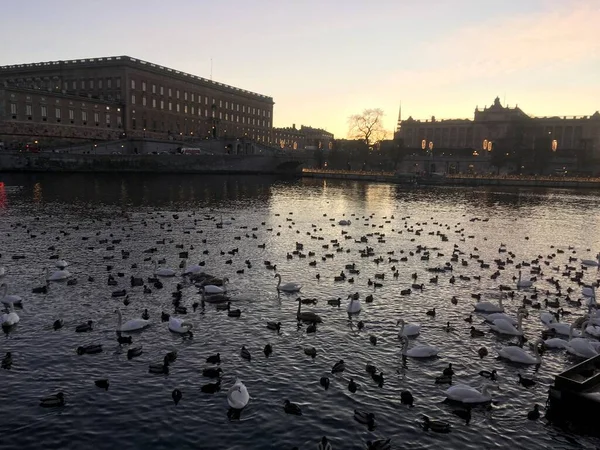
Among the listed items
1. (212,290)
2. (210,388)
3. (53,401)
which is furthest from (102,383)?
(212,290)

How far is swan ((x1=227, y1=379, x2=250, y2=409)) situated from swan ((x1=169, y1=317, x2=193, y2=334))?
214 inches

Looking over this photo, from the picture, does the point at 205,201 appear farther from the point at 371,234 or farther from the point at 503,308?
Result: the point at 503,308

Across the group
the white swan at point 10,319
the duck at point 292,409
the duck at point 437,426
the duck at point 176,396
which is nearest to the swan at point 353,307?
the duck at point 292,409

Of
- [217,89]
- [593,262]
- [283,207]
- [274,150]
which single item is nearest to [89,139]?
[274,150]

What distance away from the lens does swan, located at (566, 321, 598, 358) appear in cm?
Answer: 1834

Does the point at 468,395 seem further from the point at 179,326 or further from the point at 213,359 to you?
the point at 179,326

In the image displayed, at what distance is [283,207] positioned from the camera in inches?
2628

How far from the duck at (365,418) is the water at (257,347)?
0.57 feet

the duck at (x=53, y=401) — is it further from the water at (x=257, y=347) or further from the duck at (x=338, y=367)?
the duck at (x=338, y=367)

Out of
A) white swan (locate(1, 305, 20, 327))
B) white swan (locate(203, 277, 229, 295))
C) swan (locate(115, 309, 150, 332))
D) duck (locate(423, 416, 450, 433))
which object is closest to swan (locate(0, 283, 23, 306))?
white swan (locate(1, 305, 20, 327))

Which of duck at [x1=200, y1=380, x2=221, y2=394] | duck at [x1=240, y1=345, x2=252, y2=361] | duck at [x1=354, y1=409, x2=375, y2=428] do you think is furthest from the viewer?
duck at [x1=240, y1=345, x2=252, y2=361]

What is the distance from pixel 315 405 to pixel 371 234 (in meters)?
30.5

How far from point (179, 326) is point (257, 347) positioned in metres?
3.26

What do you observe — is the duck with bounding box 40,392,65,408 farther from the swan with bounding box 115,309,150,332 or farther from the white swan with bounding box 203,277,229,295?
the white swan with bounding box 203,277,229,295
